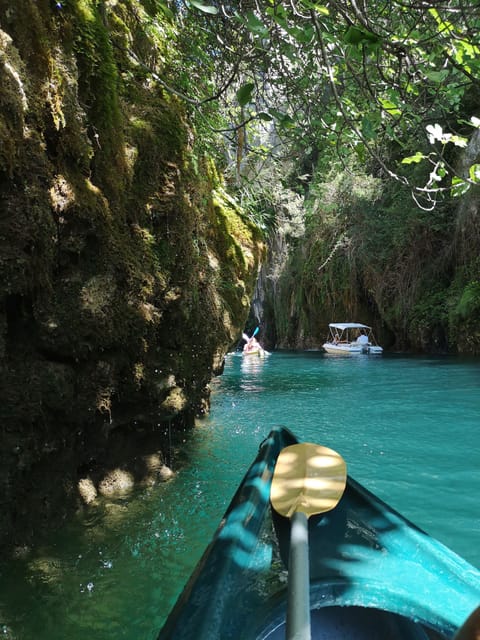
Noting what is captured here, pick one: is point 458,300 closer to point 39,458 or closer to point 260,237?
point 260,237

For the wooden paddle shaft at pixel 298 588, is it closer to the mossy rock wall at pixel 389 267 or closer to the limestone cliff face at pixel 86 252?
the limestone cliff face at pixel 86 252

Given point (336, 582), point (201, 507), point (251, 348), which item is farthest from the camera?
point (251, 348)

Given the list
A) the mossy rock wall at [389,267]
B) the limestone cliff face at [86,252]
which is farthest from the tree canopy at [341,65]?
the mossy rock wall at [389,267]

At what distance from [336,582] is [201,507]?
1972 millimetres

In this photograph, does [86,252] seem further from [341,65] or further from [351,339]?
[351,339]

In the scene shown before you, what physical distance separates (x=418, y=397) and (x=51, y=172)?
280 inches

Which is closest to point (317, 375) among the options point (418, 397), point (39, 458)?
point (418, 397)

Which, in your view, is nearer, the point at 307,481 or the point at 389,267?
the point at 307,481

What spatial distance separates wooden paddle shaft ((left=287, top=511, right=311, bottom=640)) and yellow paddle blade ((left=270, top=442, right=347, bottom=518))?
225mm

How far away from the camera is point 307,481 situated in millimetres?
2158

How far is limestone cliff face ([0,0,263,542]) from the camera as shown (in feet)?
8.53

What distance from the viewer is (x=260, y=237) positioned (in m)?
7.40

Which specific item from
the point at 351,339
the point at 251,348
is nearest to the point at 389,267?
the point at 351,339

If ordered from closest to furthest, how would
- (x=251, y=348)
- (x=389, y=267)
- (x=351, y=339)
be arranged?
(x=389, y=267)
(x=251, y=348)
(x=351, y=339)
